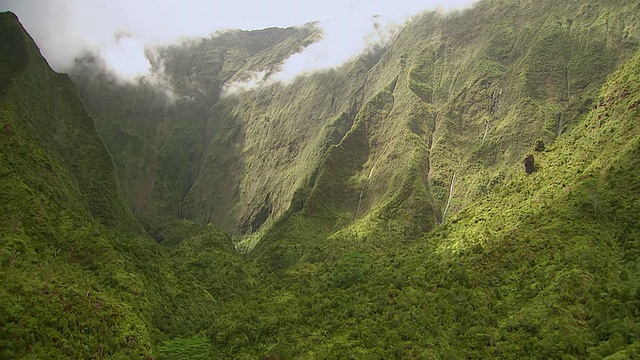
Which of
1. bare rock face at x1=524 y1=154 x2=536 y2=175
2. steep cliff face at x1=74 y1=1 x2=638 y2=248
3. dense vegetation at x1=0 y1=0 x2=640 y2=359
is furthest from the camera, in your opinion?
steep cliff face at x1=74 y1=1 x2=638 y2=248

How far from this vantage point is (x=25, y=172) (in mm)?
81688

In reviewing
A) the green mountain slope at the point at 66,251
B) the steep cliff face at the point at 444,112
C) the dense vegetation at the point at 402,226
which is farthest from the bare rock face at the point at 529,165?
the green mountain slope at the point at 66,251

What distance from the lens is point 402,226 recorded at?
369ft

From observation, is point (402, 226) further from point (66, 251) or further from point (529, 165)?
point (66, 251)

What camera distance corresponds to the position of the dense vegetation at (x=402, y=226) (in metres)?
54.7

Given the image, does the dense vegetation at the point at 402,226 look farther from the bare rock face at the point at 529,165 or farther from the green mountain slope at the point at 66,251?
the bare rock face at the point at 529,165

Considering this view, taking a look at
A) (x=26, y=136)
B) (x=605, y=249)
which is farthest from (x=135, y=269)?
(x=605, y=249)

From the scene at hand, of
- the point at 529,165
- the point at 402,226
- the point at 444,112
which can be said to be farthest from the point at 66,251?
the point at 444,112

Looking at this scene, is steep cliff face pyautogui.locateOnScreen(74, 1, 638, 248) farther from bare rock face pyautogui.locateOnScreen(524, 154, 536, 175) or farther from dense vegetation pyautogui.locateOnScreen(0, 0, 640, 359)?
bare rock face pyautogui.locateOnScreen(524, 154, 536, 175)

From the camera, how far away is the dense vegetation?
5466 cm

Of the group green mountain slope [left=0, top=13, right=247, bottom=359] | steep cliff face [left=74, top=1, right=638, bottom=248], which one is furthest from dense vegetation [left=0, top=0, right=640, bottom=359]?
steep cliff face [left=74, top=1, right=638, bottom=248]

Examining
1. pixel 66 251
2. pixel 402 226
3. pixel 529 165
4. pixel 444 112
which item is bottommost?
Answer: pixel 402 226

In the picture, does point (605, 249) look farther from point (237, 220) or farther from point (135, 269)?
point (237, 220)

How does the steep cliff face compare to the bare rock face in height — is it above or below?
above
